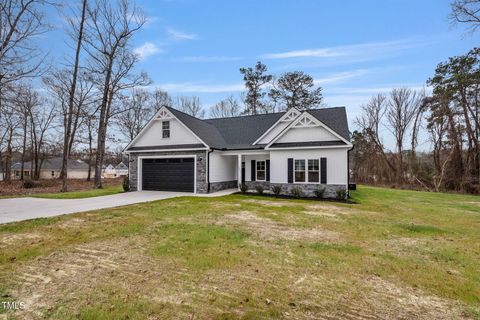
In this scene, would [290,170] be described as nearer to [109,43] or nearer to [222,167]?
[222,167]

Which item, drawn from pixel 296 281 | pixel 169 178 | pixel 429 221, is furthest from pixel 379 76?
pixel 296 281

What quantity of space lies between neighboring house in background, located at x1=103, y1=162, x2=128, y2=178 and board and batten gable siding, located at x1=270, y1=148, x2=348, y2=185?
53.0m

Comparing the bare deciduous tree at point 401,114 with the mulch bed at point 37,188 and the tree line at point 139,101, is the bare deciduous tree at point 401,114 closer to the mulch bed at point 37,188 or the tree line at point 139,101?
the tree line at point 139,101

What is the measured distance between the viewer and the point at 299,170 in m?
14.7

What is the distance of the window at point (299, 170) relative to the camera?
575 inches

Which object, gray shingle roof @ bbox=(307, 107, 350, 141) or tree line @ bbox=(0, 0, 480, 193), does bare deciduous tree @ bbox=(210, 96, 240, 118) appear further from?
gray shingle roof @ bbox=(307, 107, 350, 141)

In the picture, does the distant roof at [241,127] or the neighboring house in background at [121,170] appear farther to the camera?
the neighboring house in background at [121,170]

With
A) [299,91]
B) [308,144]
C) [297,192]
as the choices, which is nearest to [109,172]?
[299,91]

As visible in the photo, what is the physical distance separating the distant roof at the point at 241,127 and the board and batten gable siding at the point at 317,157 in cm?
123

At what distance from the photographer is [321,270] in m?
4.39

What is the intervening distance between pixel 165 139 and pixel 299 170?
9.01 meters

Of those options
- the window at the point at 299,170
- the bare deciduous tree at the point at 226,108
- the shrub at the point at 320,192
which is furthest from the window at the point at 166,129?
the bare deciduous tree at the point at 226,108

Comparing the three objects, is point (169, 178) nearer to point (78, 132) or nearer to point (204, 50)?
point (204, 50)

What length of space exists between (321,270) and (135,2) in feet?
76.3
